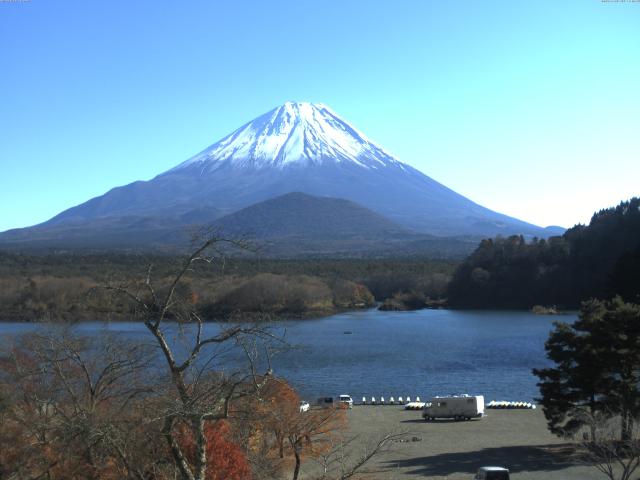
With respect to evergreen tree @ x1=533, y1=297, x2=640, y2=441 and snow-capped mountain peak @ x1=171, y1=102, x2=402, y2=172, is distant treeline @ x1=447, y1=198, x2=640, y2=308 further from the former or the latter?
snow-capped mountain peak @ x1=171, y1=102, x2=402, y2=172

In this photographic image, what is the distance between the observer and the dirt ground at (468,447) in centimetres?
985

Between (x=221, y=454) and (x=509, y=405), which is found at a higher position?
(x=221, y=454)

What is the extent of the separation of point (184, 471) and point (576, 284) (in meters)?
39.8

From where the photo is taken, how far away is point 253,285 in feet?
128

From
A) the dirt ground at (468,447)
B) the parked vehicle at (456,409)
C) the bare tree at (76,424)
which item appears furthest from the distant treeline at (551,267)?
the bare tree at (76,424)

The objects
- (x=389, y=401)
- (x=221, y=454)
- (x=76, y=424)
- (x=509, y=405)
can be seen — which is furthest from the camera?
(x=389, y=401)

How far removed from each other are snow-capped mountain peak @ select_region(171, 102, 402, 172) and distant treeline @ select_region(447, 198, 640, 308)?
77464 millimetres

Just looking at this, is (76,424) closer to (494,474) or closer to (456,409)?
(494,474)

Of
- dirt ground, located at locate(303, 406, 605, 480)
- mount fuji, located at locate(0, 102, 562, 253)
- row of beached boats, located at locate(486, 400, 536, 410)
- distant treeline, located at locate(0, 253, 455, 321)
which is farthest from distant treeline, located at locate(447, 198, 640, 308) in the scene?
mount fuji, located at locate(0, 102, 562, 253)

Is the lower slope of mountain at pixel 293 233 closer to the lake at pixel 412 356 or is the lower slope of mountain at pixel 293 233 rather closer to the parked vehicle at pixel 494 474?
the lake at pixel 412 356

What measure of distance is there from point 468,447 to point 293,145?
116 m

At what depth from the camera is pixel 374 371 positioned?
21.2m

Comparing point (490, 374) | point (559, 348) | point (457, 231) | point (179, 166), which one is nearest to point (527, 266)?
point (490, 374)

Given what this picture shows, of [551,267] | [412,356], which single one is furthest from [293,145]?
[412,356]
